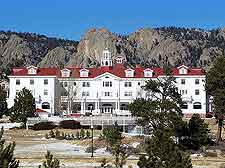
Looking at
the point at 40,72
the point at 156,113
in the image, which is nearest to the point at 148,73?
the point at 40,72

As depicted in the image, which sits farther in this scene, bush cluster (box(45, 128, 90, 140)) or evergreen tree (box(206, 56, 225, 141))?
bush cluster (box(45, 128, 90, 140))

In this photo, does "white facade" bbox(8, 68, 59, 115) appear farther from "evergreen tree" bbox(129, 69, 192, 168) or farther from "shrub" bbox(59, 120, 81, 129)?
"evergreen tree" bbox(129, 69, 192, 168)

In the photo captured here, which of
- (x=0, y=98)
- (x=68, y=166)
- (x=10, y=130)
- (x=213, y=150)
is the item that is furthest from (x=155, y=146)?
(x=0, y=98)

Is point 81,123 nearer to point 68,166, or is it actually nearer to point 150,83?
point 150,83

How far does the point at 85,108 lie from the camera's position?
121562 mm

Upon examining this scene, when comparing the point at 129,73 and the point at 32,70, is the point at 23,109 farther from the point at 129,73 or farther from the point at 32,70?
the point at 129,73

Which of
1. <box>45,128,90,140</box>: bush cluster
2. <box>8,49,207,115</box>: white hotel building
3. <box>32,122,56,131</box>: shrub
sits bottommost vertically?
<box>45,128,90,140</box>: bush cluster

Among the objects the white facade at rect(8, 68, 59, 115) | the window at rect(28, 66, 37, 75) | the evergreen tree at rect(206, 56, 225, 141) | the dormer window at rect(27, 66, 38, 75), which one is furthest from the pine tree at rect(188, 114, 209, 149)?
the window at rect(28, 66, 37, 75)

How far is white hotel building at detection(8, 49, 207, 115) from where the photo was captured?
387ft

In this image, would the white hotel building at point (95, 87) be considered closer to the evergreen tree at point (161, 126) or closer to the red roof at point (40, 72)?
the red roof at point (40, 72)

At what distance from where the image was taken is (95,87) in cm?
12112

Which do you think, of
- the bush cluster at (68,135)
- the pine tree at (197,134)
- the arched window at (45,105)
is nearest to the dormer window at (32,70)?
the arched window at (45,105)

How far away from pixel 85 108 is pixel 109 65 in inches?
529

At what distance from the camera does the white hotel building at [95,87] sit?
117938 mm
